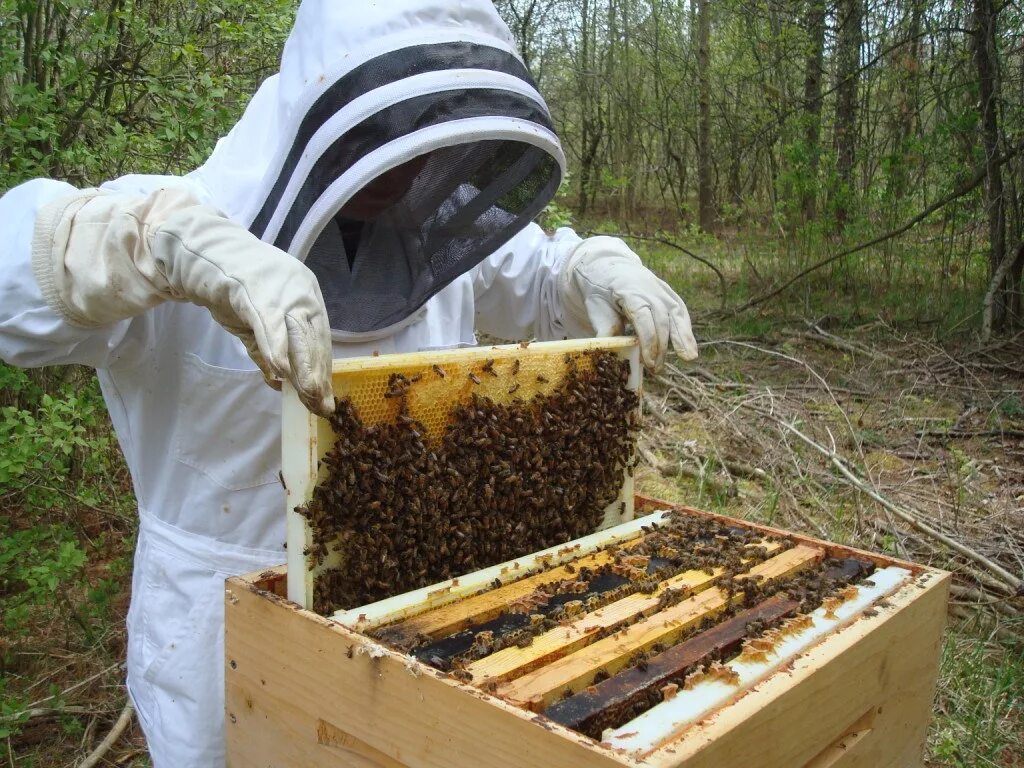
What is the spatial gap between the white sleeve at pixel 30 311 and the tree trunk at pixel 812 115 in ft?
26.8

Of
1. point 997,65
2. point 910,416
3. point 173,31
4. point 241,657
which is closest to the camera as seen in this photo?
point 241,657

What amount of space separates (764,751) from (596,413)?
3.23 feet

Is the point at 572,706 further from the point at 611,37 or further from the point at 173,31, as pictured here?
the point at 611,37

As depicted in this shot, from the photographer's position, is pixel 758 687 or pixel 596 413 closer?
pixel 758 687

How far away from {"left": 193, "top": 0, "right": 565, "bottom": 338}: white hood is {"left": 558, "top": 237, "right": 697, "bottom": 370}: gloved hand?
547mm

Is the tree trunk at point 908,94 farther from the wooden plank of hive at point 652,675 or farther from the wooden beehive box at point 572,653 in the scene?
the wooden plank of hive at point 652,675

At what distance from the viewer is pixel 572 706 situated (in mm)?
1296

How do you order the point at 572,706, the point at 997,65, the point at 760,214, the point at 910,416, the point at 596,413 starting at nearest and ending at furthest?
1. the point at 572,706
2. the point at 596,413
3. the point at 910,416
4. the point at 997,65
5. the point at 760,214

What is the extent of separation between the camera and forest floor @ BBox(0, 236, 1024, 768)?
344cm

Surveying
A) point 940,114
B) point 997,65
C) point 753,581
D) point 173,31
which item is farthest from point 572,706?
point 940,114

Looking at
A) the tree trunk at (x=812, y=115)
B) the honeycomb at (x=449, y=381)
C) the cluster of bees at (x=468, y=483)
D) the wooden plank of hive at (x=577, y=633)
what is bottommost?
the wooden plank of hive at (x=577, y=633)

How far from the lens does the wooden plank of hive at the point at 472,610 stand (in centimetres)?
152

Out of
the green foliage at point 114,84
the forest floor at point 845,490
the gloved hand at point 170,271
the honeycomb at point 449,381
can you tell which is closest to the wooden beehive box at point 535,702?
the honeycomb at point 449,381

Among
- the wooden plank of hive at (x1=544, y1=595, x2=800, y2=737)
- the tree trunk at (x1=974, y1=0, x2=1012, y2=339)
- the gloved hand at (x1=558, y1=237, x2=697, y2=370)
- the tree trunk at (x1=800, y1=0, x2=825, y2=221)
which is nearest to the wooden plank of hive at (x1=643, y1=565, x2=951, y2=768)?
the wooden plank of hive at (x1=544, y1=595, x2=800, y2=737)
